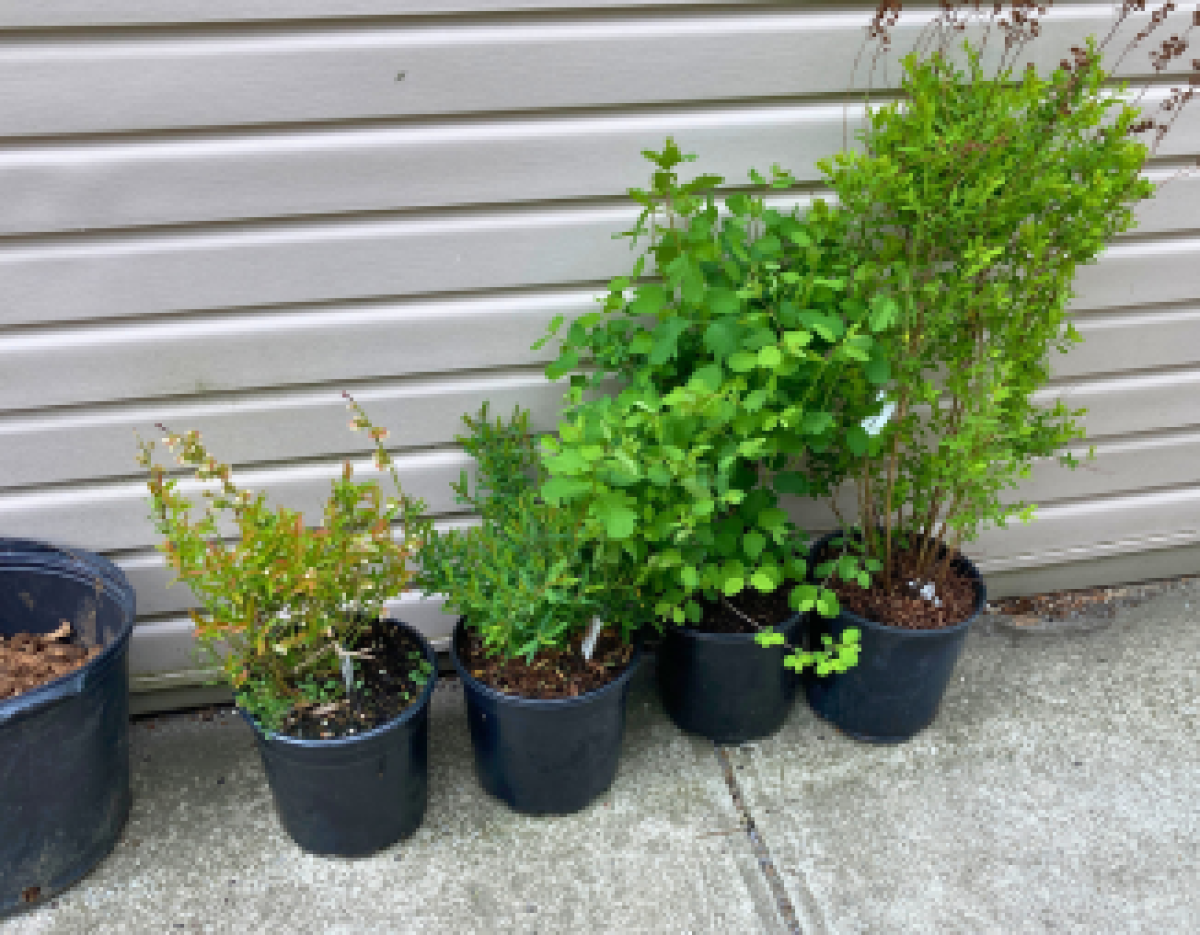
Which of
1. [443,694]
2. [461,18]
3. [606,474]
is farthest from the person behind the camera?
[443,694]

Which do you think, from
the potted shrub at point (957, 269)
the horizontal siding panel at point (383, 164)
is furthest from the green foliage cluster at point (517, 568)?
the potted shrub at point (957, 269)

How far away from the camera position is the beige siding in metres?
1.92

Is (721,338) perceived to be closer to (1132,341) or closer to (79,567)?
(1132,341)

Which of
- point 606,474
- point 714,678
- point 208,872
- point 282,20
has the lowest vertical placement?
point 208,872

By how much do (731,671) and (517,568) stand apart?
2.40 ft

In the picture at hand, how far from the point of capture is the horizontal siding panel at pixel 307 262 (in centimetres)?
204

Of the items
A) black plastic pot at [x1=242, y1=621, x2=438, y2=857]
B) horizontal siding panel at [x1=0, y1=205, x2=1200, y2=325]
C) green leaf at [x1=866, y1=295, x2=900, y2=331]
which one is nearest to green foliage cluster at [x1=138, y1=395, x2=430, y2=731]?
black plastic pot at [x1=242, y1=621, x2=438, y2=857]

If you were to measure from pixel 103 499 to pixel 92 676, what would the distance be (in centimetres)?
53

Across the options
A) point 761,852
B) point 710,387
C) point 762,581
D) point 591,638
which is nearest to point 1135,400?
point 762,581

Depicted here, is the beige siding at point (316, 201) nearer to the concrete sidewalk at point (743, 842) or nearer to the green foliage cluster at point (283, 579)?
the green foliage cluster at point (283, 579)

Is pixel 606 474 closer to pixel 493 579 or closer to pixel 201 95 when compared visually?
pixel 493 579

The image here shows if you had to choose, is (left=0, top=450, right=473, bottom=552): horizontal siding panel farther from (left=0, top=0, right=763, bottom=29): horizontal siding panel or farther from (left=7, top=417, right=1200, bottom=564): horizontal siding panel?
(left=0, top=0, right=763, bottom=29): horizontal siding panel

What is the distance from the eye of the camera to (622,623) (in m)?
2.24

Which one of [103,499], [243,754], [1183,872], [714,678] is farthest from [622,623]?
[1183,872]
